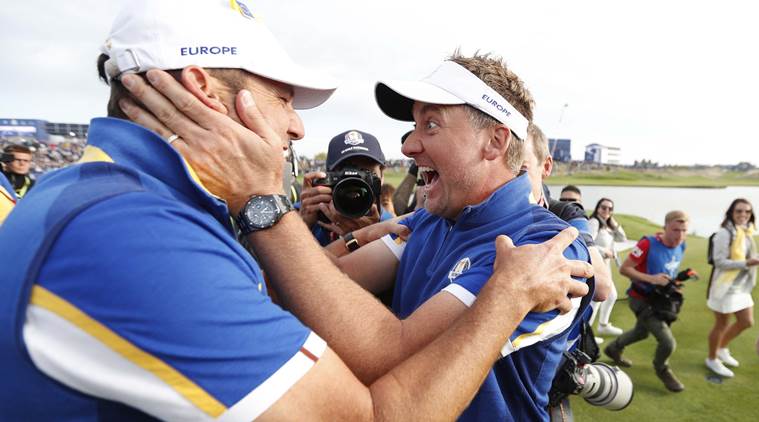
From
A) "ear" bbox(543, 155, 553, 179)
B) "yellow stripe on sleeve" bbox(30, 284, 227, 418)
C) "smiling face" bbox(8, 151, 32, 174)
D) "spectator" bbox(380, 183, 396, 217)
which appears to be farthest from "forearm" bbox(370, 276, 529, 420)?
"smiling face" bbox(8, 151, 32, 174)

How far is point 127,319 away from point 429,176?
160 centimetres

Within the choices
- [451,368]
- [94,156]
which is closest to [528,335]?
[451,368]

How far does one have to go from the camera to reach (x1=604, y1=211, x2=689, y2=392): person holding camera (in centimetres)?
520

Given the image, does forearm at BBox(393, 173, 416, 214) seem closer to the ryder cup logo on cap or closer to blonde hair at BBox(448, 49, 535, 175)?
the ryder cup logo on cap

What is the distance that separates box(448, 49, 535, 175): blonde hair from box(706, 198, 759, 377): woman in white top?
5.21 metres

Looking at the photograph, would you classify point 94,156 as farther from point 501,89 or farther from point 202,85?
point 501,89

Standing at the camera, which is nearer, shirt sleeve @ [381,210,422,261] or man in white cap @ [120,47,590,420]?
man in white cap @ [120,47,590,420]

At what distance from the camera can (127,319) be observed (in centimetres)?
73

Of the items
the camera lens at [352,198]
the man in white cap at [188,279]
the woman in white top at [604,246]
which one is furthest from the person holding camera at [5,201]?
the woman in white top at [604,246]

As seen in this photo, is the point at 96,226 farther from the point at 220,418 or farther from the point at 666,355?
the point at 666,355

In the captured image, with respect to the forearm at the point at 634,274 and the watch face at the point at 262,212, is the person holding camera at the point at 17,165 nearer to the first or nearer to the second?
the watch face at the point at 262,212

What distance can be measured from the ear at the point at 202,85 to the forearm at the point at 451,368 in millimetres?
794

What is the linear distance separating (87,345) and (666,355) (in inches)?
231

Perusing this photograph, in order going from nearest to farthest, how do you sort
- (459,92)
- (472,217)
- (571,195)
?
(472,217) < (459,92) < (571,195)
